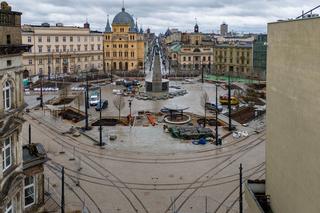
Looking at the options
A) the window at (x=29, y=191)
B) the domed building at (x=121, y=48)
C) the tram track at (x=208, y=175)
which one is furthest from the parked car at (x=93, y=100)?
the domed building at (x=121, y=48)

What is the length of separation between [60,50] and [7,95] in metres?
73.4

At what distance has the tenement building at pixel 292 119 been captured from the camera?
13109 mm

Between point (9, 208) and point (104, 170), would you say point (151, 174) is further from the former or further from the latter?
point (9, 208)

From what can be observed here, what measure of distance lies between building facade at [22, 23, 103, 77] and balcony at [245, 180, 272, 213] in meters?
63.6

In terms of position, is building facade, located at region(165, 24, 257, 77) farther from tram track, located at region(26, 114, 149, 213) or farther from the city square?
tram track, located at region(26, 114, 149, 213)

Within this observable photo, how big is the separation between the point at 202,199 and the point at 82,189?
7133 mm

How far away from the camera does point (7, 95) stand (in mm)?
16188

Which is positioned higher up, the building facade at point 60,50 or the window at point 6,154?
the building facade at point 60,50

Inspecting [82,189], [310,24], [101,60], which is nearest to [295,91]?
[310,24]

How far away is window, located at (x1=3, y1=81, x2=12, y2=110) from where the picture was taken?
15792 mm

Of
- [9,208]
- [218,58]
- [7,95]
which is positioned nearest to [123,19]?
[218,58]

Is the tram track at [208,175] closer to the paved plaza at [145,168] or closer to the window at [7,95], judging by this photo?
the paved plaza at [145,168]

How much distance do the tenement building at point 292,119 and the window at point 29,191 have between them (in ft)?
34.8

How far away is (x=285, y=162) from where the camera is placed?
1620cm
